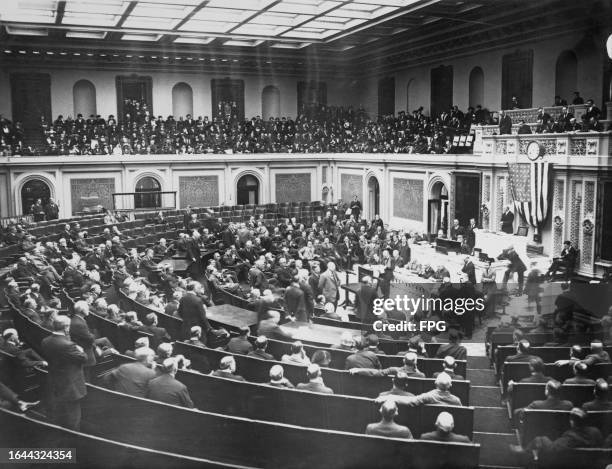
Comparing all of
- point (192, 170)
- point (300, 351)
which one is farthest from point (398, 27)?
point (300, 351)

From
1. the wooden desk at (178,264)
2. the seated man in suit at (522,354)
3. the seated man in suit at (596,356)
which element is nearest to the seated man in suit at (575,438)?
the seated man in suit at (596,356)

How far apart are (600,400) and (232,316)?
6.76 m

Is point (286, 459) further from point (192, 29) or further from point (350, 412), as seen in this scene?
point (192, 29)

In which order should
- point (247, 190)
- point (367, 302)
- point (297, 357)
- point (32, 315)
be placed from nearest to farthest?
1. point (297, 357)
2. point (32, 315)
3. point (367, 302)
4. point (247, 190)

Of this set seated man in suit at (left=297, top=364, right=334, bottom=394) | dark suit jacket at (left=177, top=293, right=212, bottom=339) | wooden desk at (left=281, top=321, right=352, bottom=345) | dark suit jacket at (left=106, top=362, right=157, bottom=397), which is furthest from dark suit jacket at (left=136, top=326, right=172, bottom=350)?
seated man in suit at (left=297, top=364, right=334, bottom=394)

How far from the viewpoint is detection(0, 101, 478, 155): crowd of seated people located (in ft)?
90.6

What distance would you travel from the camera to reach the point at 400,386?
7832 mm

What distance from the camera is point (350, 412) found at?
750 cm

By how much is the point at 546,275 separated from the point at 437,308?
24.6 feet

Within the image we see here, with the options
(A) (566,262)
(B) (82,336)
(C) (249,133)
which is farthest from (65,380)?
(C) (249,133)

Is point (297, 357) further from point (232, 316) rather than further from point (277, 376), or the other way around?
point (232, 316)

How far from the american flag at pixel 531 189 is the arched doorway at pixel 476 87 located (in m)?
8.88

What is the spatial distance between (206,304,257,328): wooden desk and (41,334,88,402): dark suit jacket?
3.73 metres

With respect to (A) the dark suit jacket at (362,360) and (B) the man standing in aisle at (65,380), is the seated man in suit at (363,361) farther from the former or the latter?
(B) the man standing in aisle at (65,380)
